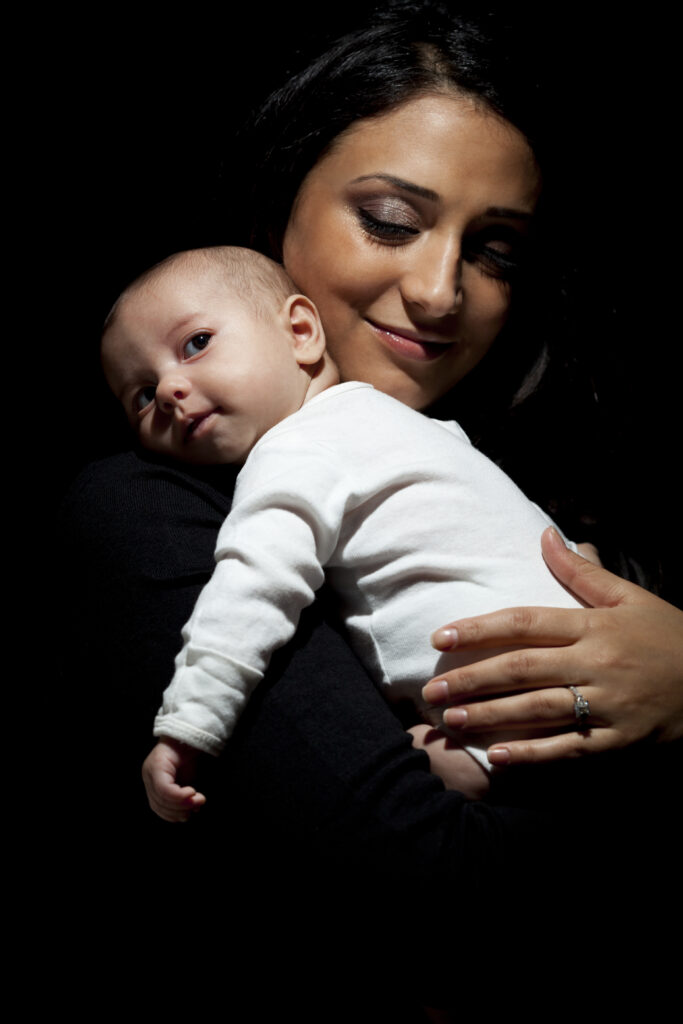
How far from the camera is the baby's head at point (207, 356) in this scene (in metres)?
1.39

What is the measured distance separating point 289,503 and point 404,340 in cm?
60

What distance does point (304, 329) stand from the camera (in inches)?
61.4

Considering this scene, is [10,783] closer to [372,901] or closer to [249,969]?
[249,969]

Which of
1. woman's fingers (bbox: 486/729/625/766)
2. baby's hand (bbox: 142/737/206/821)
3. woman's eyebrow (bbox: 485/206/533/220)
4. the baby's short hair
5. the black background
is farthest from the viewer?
the black background

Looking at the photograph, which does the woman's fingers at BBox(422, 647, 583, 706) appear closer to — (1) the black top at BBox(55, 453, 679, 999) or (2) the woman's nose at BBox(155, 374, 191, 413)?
(1) the black top at BBox(55, 453, 679, 999)

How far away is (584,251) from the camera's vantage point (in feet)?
6.87

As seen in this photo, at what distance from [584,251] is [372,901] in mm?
1631

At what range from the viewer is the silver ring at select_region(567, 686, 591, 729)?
122cm

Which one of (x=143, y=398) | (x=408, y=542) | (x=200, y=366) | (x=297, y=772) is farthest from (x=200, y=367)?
(x=297, y=772)

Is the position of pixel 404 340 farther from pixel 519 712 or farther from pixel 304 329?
pixel 519 712

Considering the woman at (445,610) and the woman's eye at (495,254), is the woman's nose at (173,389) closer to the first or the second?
the woman at (445,610)

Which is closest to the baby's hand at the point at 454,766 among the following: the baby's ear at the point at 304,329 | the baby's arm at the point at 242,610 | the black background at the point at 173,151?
the baby's arm at the point at 242,610

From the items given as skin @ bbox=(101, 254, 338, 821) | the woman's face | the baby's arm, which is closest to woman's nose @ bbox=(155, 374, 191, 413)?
skin @ bbox=(101, 254, 338, 821)

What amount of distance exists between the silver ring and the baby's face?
2.18 feet
